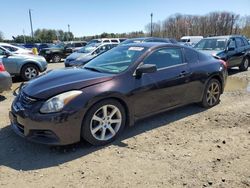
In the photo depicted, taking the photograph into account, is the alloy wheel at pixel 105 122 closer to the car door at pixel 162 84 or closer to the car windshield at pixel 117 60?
the car door at pixel 162 84

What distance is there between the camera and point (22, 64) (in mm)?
10375

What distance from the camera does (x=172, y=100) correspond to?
Result: 5.08 m

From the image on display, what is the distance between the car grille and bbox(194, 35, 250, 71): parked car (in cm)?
816

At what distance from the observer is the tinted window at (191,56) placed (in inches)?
216

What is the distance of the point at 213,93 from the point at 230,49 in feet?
18.5

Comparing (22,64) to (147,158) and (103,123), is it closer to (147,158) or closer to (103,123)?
(103,123)

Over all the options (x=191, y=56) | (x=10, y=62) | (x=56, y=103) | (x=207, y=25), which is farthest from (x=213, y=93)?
Result: (x=207, y=25)

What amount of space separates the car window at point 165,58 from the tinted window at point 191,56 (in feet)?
0.58

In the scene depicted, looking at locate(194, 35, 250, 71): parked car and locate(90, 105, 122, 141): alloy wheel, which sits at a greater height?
locate(194, 35, 250, 71): parked car

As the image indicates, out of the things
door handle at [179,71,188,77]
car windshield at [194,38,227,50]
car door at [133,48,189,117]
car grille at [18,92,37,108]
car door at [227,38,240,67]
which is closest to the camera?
car grille at [18,92,37,108]

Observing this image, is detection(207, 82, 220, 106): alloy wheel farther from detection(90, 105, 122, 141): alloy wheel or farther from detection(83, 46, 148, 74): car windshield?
detection(90, 105, 122, 141): alloy wheel

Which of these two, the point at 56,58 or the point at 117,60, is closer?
the point at 117,60

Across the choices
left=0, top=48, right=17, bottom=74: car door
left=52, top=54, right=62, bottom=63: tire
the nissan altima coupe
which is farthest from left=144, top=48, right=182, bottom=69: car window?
left=52, top=54, right=62, bottom=63: tire

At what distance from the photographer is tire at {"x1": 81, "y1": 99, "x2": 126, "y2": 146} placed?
3.91 metres
